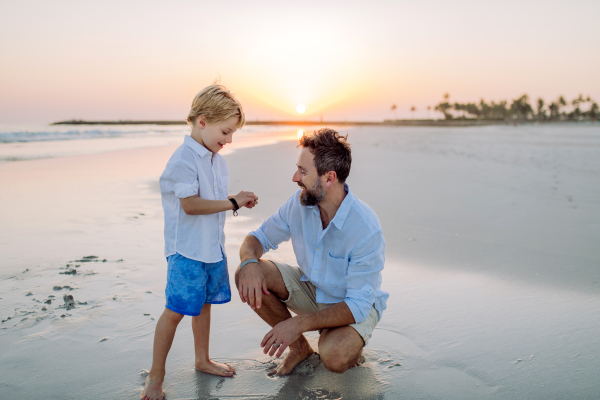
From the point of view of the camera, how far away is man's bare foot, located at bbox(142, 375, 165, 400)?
196 cm

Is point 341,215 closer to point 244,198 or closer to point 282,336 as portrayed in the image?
point 244,198

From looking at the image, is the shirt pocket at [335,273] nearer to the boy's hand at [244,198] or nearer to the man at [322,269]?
the man at [322,269]

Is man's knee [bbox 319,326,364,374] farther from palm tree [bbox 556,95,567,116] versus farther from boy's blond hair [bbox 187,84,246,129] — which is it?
palm tree [bbox 556,95,567,116]

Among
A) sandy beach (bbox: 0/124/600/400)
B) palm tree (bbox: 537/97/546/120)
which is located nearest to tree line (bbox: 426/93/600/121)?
palm tree (bbox: 537/97/546/120)

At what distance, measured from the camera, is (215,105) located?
2111 mm

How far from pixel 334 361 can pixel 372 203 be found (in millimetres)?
4195

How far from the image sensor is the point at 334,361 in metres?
2.09

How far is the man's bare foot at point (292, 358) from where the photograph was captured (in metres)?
2.21

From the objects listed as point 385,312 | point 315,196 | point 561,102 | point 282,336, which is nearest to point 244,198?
point 315,196

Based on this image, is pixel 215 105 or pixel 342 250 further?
pixel 342 250

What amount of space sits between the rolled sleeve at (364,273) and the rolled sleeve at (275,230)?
1.72 feet

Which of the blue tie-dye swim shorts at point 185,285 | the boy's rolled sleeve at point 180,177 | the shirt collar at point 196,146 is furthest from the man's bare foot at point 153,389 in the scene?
the shirt collar at point 196,146

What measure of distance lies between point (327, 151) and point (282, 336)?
986 millimetres

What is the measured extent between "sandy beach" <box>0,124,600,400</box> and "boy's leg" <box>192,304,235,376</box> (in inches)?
1.9
